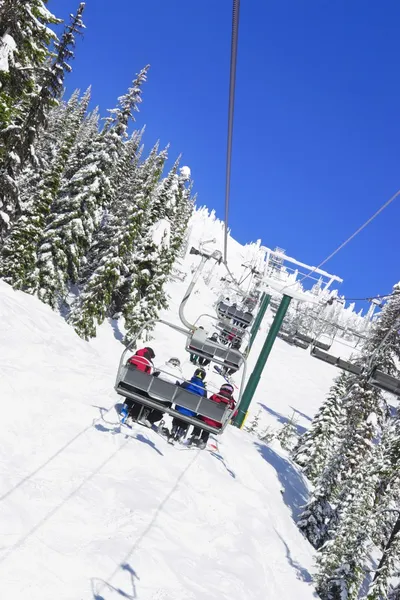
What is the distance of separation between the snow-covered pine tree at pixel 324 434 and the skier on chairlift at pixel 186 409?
26.7m

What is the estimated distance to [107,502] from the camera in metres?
11.6

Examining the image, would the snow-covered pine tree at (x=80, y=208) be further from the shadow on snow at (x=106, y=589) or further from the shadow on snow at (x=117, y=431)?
the shadow on snow at (x=106, y=589)

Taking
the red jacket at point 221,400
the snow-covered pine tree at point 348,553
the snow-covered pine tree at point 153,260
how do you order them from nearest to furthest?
the red jacket at point 221,400 → the snow-covered pine tree at point 348,553 → the snow-covered pine tree at point 153,260

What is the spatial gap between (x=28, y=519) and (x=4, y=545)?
1.01 m

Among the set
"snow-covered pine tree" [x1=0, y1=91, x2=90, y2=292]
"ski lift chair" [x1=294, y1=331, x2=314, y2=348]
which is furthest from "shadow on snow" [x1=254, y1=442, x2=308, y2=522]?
"snow-covered pine tree" [x1=0, y1=91, x2=90, y2=292]

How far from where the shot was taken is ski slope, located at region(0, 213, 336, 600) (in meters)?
9.20

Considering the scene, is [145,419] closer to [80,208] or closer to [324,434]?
[80,208]

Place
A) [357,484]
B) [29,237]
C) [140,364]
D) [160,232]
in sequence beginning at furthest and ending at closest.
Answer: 1. [160,232]
2. [29,237]
3. [357,484]
4. [140,364]

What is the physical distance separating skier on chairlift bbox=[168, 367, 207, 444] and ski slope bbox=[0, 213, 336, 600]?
163 cm

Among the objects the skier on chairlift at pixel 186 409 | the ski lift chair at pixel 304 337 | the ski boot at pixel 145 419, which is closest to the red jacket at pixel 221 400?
the skier on chairlift at pixel 186 409

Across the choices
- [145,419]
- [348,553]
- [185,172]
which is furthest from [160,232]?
[145,419]

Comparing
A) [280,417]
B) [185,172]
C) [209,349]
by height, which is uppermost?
[185,172]

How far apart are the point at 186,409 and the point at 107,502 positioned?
2848 millimetres

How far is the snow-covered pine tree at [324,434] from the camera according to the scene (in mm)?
36969
